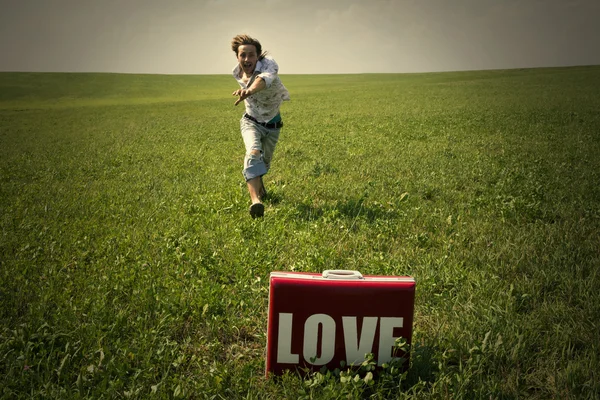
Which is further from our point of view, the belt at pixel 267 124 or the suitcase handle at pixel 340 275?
the belt at pixel 267 124

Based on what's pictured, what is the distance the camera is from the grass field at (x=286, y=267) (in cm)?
274

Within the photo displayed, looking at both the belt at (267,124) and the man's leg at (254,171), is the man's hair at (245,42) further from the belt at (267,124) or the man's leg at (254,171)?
the man's leg at (254,171)

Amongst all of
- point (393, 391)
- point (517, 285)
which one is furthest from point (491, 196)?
point (393, 391)

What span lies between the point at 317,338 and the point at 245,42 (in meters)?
5.25

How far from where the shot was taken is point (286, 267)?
4508 millimetres

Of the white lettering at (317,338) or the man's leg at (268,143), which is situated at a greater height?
the man's leg at (268,143)

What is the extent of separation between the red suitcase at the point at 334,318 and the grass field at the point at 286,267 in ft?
0.54

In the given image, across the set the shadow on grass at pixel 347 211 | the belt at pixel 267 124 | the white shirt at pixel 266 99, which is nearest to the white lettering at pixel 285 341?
the shadow on grass at pixel 347 211

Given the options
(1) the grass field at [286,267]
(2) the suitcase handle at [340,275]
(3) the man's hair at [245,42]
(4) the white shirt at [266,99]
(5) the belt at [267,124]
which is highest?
(3) the man's hair at [245,42]

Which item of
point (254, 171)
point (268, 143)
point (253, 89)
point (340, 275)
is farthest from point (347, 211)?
point (340, 275)

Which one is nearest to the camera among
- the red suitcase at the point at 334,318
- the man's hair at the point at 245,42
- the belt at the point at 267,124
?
the red suitcase at the point at 334,318

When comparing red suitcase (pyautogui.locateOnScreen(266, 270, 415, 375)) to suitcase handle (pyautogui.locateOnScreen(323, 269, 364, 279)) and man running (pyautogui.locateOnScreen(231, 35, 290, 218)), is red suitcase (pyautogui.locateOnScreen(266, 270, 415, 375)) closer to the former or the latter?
suitcase handle (pyautogui.locateOnScreen(323, 269, 364, 279))

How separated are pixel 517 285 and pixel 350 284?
213 cm

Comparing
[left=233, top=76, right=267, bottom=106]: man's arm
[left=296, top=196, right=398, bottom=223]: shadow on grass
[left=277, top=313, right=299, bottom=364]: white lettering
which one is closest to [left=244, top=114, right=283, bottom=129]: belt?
[left=233, top=76, right=267, bottom=106]: man's arm
